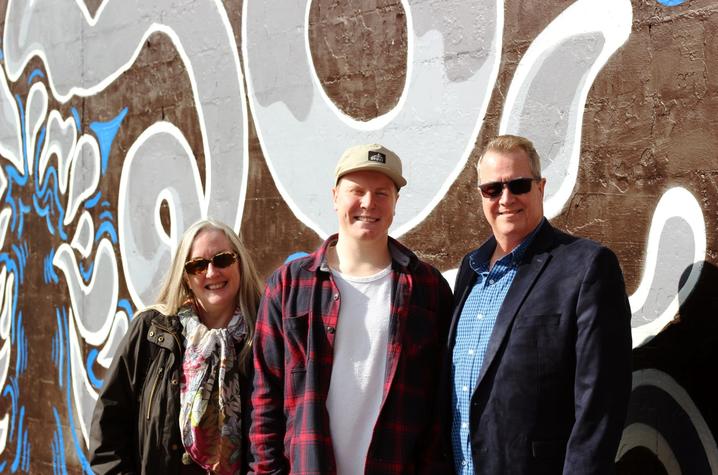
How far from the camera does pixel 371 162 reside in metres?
3.11

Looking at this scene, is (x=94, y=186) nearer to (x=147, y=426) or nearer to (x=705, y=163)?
(x=147, y=426)

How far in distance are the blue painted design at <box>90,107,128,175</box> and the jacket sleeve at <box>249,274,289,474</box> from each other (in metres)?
3.43

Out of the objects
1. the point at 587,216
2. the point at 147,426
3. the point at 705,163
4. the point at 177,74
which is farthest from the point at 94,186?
the point at 705,163

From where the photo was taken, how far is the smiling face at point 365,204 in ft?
10.3

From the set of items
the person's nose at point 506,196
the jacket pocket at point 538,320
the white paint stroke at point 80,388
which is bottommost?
the white paint stroke at point 80,388

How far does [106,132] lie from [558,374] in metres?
4.45

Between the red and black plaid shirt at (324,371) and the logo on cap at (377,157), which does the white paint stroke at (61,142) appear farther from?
the logo on cap at (377,157)

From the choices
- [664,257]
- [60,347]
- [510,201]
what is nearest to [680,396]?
[664,257]

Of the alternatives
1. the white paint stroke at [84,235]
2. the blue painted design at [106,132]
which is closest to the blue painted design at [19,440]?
the white paint stroke at [84,235]

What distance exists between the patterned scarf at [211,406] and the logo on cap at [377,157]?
0.93m

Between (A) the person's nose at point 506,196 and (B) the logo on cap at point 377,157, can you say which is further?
(B) the logo on cap at point 377,157

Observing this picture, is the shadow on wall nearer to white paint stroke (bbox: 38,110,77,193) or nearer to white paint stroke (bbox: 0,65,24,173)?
white paint stroke (bbox: 38,110,77,193)

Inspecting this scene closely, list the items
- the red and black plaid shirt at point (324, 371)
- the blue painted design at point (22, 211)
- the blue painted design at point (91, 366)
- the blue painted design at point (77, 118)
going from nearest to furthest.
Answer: the red and black plaid shirt at point (324, 371) → the blue painted design at point (91, 366) → the blue painted design at point (77, 118) → the blue painted design at point (22, 211)

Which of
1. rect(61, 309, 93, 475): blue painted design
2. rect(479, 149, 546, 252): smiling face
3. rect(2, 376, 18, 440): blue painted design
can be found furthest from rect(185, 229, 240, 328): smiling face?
rect(2, 376, 18, 440): blue painted design
